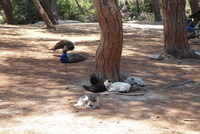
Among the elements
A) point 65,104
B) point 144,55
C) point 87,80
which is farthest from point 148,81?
point 144,55

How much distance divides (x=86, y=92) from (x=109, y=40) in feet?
3.79

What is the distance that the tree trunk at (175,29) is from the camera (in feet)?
35.0

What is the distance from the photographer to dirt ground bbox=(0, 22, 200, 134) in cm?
479

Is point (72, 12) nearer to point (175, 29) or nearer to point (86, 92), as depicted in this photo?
point (175, 29)

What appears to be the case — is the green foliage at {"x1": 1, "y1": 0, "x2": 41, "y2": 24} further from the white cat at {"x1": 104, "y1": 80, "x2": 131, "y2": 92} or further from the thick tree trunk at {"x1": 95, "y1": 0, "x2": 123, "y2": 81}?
the white cat at {"x1": 104, "y1": 80, "x2": 131, "y2": 92}

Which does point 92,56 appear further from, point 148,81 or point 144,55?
point 148,81

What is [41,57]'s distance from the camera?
1027 centimetres

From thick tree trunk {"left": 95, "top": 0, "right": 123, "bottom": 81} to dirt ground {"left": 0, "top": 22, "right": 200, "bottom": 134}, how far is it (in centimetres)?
56

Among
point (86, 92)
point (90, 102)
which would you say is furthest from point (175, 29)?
point (90, 102)

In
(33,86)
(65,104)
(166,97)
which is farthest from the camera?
(33,86)

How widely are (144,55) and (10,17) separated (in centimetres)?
1360

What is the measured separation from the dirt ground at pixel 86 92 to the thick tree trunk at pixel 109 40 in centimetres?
56

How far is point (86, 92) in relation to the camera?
6613 mm

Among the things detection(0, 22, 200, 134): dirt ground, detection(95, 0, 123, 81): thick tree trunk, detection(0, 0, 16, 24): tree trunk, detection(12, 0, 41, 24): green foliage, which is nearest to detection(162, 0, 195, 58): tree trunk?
detection(0, 22, 200, 134): dirt ground
